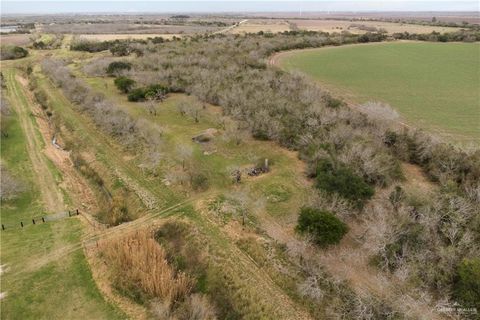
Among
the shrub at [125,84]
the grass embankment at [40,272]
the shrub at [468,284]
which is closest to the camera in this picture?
the shrub at [468,284]

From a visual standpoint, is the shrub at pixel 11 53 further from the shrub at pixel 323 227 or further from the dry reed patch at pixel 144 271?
the shrub at pixel 323 227

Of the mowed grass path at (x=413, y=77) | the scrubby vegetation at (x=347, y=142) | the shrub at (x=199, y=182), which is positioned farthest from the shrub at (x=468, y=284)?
the mowed grass path at (x=413, y=77)

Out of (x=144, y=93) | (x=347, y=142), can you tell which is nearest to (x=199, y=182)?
(x=347, y=142)

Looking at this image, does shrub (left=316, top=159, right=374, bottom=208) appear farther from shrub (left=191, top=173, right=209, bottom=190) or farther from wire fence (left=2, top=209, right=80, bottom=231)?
wire fence (left=2, top=209, right=80, bottom=231)

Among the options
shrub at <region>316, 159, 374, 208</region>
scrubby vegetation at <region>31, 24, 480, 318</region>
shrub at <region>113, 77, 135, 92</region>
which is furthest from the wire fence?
shrub at <region>113, 77, 135, 92</region>

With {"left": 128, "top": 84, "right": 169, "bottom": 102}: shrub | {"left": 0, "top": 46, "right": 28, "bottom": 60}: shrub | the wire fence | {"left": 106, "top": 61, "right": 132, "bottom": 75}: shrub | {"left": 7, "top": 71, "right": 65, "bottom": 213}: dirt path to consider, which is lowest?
the wire fence

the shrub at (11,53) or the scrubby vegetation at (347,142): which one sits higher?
the shrub at (11,53)

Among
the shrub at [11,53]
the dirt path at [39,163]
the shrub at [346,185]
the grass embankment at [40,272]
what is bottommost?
the grass embankment at [40,272]
